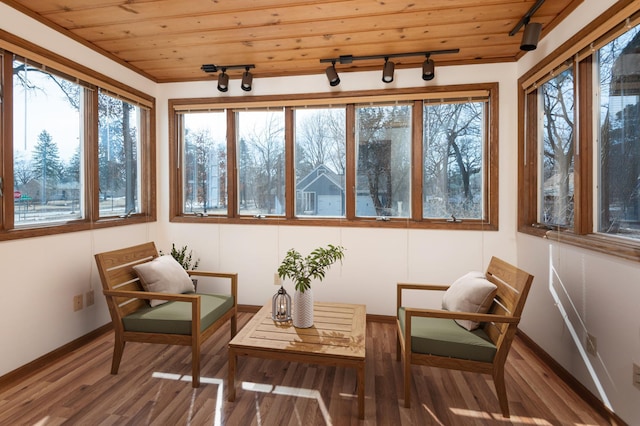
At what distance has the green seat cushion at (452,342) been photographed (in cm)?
196

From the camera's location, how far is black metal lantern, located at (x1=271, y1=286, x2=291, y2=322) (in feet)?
8.05

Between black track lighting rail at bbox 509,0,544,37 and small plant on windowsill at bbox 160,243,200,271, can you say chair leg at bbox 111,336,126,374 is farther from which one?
black track lighting rail at bbox 509,0,544,37

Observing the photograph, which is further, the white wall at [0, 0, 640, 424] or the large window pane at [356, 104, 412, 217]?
the large window pane at [356, 104, 412, 217]

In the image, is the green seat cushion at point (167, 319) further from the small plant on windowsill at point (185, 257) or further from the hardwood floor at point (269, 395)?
the small plant on windowsill at point (185, 257)

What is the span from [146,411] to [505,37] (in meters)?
3.74

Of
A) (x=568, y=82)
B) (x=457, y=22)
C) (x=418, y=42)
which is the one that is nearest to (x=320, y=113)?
(x=418, y=42)

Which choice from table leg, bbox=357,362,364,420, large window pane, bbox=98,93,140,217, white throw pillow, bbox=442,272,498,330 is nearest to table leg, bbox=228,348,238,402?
table leg, bbox=357,362,364,420

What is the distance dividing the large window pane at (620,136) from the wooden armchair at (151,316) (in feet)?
8.77

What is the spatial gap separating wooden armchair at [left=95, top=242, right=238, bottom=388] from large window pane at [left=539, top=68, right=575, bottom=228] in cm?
273

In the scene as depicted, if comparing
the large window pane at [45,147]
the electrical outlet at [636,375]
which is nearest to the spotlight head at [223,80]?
the large window pane at [45,147]

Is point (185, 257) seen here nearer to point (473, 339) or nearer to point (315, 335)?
point (315, 335)

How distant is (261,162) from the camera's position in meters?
3.72

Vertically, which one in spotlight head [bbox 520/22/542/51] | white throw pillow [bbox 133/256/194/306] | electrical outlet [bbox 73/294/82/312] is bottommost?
electrical outlet [bbox 73/294/82/312]

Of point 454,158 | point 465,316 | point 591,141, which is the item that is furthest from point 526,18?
point 465,316
